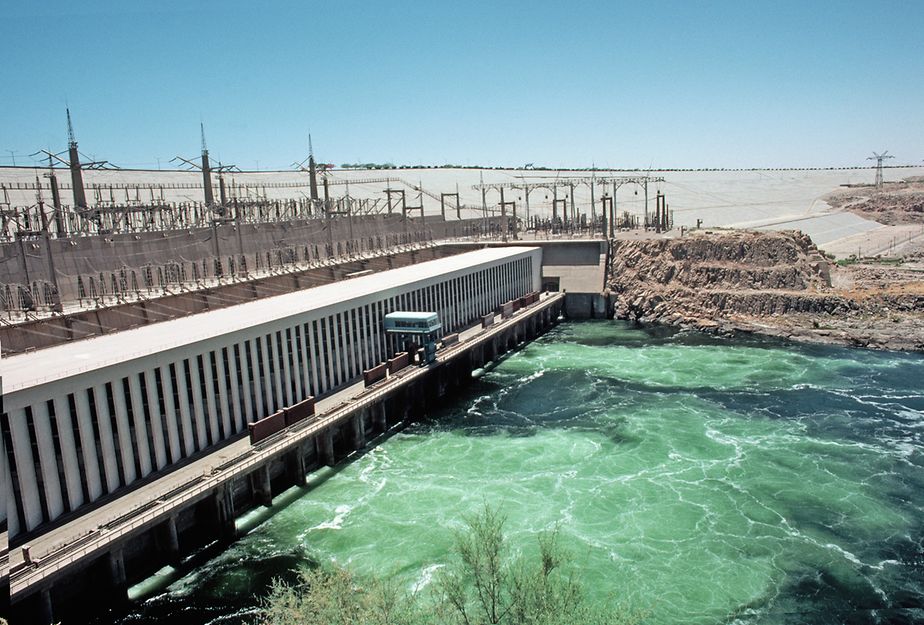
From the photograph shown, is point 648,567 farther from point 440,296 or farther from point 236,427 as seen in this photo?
point 440,296

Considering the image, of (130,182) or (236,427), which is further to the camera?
(130,182)

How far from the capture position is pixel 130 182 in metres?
88.8

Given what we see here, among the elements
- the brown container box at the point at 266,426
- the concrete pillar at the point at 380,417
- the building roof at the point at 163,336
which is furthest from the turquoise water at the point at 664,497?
the building roof at the point at 163,336

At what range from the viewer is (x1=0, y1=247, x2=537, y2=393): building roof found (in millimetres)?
23688

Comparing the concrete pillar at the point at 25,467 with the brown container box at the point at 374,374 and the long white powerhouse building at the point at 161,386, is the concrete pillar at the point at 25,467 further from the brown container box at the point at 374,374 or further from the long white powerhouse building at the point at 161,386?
the brown container box at the point at 374,374

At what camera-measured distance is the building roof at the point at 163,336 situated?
2369cm

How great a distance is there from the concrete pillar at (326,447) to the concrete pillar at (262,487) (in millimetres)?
4057

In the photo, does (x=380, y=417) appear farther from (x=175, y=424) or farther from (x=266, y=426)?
(x=175, y=424)

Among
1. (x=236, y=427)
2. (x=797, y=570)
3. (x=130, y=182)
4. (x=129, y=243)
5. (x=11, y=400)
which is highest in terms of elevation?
(x=130, y=182)

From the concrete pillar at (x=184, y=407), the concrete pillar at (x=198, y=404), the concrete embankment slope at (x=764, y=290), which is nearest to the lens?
the concrete pillar at (x=184, y=407)

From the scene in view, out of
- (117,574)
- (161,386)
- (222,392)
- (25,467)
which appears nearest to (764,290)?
(222,392)

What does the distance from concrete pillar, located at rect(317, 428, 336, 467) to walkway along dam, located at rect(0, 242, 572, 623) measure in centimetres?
8

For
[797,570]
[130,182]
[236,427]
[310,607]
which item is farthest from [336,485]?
[130,182]

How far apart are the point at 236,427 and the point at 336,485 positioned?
4.94 m
